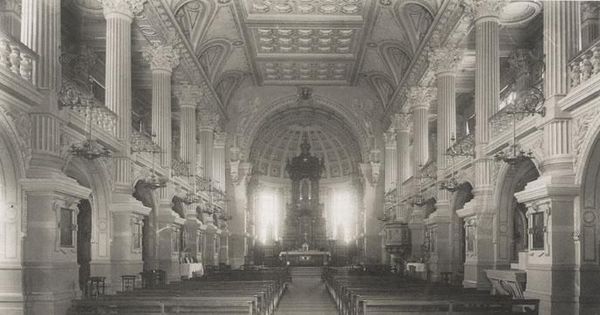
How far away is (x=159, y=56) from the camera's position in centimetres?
2008

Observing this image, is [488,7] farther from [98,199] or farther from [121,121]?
[98,199]

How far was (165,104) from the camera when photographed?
2011cm

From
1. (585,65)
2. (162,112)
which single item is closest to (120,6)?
(162,112)

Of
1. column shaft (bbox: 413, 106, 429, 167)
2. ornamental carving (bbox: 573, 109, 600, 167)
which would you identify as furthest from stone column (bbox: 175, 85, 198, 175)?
ornamental carving (bbox: 573, 109, 600, 167)

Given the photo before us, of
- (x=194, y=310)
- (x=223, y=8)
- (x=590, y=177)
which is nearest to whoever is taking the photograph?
(x=590, y=177)

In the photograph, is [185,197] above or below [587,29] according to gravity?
below

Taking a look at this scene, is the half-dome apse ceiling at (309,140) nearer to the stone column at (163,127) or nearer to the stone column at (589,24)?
the stone column at (163,127)

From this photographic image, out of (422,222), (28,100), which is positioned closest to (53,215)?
(28,100)

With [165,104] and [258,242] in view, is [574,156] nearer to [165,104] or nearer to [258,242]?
[165,104]

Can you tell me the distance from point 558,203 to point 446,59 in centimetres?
1006

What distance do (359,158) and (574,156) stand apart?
2597 cm

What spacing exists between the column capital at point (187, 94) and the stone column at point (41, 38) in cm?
1295

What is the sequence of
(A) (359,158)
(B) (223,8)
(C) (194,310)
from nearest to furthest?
(C) (194,310)
(B) (223,8)
(A) (359,158)

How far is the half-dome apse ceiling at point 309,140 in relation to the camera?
1437 inches
